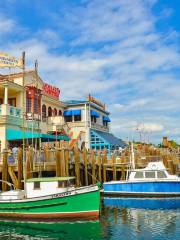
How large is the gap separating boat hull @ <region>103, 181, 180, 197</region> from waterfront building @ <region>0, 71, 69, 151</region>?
8140 mm

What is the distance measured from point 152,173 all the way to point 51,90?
60.9ft

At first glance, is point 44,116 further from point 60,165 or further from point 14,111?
point 60,165

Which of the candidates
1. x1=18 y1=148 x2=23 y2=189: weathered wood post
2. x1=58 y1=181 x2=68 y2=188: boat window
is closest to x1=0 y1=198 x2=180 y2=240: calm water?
x1=58 y1=181 x2=68 y2=188: boat window

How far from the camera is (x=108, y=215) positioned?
23641 millimetres

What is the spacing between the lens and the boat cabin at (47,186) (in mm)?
22734

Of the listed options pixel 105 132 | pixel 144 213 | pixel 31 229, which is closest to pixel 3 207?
pixel 31 229

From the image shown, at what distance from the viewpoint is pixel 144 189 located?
3102cm

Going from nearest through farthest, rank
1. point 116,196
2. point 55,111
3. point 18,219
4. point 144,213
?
1. point 18,219
2. point 144,213
3. point 116,196
4. point 55,111

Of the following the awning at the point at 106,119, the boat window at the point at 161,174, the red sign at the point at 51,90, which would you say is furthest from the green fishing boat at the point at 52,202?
the awning at the point at 106,119

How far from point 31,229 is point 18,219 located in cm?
229

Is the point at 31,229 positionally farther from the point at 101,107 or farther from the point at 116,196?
the point at 101,107

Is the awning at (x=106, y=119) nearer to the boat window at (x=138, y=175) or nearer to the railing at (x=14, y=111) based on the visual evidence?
the railing at (x=14, y=111)

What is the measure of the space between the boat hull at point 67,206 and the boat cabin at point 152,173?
10652 mm

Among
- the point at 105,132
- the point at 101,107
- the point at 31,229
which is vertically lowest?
the point at 31,229
